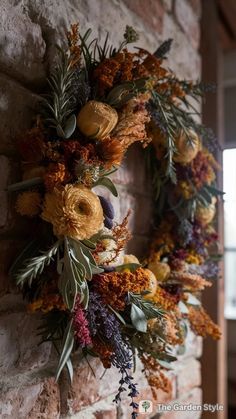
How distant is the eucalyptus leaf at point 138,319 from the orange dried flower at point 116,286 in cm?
3

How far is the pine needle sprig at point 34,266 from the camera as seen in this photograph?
0.62 meters

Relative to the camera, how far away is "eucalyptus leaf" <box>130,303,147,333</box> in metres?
0.74

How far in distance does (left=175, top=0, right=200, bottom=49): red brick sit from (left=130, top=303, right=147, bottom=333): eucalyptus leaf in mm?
976

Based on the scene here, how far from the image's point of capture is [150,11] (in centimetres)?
113

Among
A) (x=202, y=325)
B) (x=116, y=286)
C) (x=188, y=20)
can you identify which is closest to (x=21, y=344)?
(x=116, y=286)

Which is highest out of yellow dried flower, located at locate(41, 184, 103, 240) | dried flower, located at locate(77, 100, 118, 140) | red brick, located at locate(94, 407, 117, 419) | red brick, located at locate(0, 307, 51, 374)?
dried flower, located at locate(77, 100, 118, 140)

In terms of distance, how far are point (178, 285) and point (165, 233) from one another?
5.9 inches

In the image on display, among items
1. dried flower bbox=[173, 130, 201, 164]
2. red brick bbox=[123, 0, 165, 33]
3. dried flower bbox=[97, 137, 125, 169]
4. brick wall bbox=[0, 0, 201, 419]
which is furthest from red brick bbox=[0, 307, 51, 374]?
red brick bbox=[123, 0, 165, 33]

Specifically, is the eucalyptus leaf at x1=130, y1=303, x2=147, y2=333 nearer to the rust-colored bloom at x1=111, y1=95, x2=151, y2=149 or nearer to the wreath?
the wreath

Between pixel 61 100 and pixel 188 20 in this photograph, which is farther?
pixel 188 20

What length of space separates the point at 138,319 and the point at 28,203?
0.98 feet

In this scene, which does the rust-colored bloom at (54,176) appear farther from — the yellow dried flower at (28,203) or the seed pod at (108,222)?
the seed pod at (108,222)

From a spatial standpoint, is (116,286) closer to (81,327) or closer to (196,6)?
(81,327)

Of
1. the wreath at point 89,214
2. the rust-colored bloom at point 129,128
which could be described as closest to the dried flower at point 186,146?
the wreath at point 89,214
